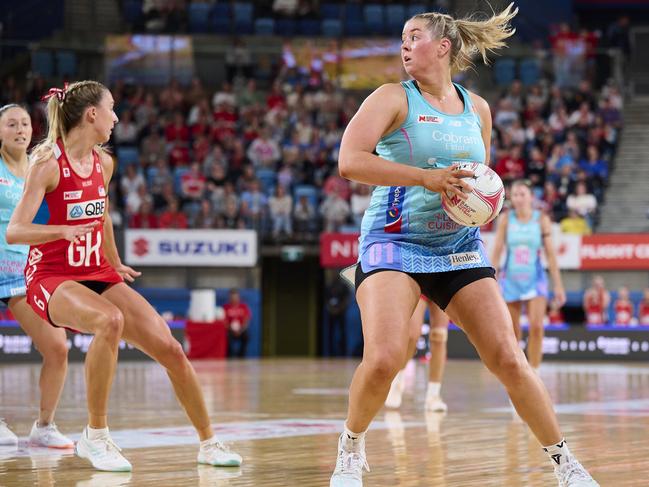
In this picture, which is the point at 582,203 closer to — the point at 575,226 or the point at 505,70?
the point at 575,226

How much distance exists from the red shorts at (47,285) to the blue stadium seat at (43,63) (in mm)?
19183

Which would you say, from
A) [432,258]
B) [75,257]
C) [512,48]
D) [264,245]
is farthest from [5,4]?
[432,258]

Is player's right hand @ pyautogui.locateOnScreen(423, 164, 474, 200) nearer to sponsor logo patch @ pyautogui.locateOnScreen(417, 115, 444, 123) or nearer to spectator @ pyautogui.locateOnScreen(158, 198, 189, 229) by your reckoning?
sponsor logo patch @ pyautogui.locateOnScreen(417, 115, 444, 123)

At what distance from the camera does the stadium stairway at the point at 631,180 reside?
23375 mm

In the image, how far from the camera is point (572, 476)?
5.09m

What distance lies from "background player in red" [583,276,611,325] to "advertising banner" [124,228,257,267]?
6.33 m

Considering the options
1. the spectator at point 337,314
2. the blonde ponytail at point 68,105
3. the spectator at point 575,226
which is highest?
the blonde ponytail at point 68,105

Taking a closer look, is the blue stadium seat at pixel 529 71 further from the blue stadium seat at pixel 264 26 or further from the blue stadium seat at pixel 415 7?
the blue stadium seat at pixel 264 26

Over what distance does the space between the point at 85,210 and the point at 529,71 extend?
20.7 meters

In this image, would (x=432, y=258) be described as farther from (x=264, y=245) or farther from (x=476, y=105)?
(x=264, y=245)

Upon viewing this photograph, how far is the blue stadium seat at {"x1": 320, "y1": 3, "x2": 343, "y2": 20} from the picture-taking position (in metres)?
27.5

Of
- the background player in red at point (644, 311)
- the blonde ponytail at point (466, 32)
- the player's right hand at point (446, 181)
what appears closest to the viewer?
the player's right hand at point (446, 181)

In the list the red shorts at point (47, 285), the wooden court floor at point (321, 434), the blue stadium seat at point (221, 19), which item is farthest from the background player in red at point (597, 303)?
the red shorts at point (47, 285)

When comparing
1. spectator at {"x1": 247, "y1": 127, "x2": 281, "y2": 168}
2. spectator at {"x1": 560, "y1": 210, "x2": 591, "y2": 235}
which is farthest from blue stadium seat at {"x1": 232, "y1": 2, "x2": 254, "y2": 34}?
spectator at {"x1": 560, "y1": 210, "x2": 591, "y2": 235}
